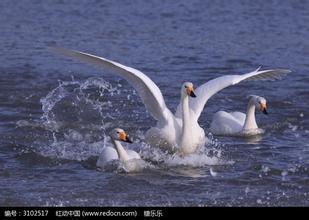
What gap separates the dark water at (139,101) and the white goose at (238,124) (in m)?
0.19

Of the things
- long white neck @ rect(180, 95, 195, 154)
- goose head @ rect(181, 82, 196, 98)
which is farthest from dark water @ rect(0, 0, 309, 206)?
goose head @ rect(181, 82, 196, 98)

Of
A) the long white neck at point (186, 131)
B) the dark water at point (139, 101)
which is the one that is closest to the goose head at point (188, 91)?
the long white neck at point (186, 131)

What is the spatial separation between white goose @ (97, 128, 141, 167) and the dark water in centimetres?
21

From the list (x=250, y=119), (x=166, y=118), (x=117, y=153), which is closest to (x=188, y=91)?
(x=166, y=118)

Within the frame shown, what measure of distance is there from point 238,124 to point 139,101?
2193mm

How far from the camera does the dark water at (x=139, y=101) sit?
10.9 metres

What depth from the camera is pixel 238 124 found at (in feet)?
46.6

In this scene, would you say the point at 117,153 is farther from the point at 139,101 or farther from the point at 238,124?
the point at 139,101

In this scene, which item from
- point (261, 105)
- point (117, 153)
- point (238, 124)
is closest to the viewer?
point (117, 153)

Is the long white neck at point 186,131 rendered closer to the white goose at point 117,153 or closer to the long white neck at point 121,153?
the white goose at point 117,153

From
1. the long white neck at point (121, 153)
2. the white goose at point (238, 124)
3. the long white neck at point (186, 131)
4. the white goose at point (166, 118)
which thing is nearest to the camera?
the long white neck at point (121, 153)

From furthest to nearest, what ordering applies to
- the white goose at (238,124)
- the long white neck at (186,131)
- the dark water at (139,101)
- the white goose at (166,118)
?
the white goose at (238,124), the long white neck at (186,131), the white goose at (166,118), the dark water at (139,101)

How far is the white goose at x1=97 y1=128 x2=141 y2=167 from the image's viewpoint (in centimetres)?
1177
